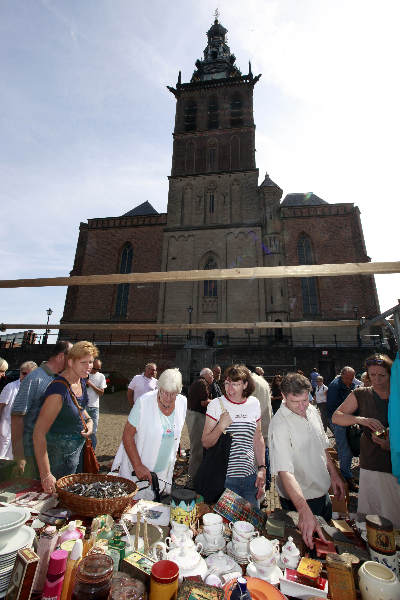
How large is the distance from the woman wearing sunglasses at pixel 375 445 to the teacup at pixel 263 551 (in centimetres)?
181

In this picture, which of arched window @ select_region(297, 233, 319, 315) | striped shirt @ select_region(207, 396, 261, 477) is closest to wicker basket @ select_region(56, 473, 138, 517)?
striped shirt @ select_region(207, 396, 261, 477)

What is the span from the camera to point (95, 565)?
123cm

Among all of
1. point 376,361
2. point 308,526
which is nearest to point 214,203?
point 376,361

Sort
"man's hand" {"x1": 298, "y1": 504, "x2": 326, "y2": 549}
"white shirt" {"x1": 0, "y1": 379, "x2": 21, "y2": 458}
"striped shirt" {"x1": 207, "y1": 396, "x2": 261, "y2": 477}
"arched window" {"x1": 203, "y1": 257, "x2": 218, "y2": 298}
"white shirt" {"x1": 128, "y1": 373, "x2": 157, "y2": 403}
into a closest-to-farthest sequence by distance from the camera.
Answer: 1. "man's hand" {"x1": 298, "y1": 504, "x2": 326, "y2": 549}
2. "striped shirt" {"x1": 207, "y1": 396, "x2": 261, "y2": 477}
3. "white shirt" {"x1": 0, "y1": 379, "x2": 21, "y2": 458}
4. "white shirt" {"x1": 128, "y1": 373, "x2": 157, "y2": 403}
5. "arched window" {"x1": 203, "y1": 257, "x2": 218, "y2": 298}

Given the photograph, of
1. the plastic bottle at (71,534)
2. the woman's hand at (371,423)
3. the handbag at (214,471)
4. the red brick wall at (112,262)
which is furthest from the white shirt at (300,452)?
the red brick wall at (112,262)

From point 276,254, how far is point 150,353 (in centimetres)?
1177

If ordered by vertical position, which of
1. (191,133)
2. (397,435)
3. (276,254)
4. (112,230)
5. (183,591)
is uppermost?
(191,133)

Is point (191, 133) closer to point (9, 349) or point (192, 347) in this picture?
point (192, 347)

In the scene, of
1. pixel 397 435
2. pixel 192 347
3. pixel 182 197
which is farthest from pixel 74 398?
pixel 182 197

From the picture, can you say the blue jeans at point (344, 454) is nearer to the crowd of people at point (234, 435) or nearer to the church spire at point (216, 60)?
the crowd of people at point (234, 435)

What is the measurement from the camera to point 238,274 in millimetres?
3664

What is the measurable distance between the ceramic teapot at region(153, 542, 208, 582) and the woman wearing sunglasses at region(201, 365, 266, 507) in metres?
1.18

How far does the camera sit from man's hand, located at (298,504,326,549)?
5.67ft

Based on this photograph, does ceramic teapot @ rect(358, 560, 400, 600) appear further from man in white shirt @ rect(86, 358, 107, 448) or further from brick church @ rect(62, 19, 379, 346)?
brick church @ rect(62, 19, 379, 346)
